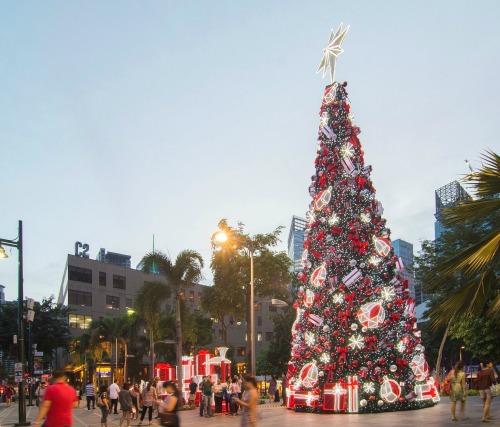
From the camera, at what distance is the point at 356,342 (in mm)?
21875

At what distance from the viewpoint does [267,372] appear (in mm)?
76250

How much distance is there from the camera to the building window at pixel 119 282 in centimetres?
8288

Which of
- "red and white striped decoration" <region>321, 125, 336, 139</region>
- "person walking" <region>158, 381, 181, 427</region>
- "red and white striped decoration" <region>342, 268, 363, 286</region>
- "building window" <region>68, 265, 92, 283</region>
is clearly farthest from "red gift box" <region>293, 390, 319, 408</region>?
"building window" <region>68, 265, 92, 283</region>

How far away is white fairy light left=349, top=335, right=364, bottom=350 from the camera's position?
21844 millimetres

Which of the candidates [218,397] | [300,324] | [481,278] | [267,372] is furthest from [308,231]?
[267,372]

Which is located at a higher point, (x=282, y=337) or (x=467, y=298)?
(x=467, y=298)

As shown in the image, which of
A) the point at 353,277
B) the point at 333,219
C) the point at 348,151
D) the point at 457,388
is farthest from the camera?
the point at 348,151

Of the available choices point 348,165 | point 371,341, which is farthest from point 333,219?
point 371,341

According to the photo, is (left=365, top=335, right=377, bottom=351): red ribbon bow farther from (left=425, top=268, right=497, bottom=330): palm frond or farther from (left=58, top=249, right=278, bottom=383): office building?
(left=58, top=249, right=278, bottom=383): office building

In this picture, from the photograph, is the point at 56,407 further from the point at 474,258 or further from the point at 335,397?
the point at 335,397

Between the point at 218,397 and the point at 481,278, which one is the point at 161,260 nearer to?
the point at 218,397

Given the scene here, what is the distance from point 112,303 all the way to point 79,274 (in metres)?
6.79

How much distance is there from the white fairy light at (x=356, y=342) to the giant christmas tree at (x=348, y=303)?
34 millimetres

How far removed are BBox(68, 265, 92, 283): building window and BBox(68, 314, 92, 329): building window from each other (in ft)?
14.1
